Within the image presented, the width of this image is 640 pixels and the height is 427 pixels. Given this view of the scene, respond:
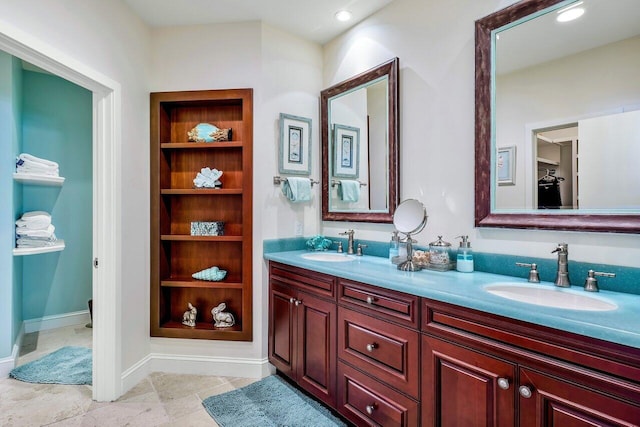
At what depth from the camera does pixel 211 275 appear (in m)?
2.54

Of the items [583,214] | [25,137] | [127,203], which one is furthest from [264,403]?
[25,137]

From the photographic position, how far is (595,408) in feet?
3.06

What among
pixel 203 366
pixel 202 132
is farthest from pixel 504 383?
pixel 202 132

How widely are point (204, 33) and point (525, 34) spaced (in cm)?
217

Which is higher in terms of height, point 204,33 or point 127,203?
point 204,33

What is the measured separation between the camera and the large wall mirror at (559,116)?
1.34 m

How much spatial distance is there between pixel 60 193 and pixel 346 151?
289 cm

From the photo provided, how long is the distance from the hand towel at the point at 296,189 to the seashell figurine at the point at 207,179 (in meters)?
0.52

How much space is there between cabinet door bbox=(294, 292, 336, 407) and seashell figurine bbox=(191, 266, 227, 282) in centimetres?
74

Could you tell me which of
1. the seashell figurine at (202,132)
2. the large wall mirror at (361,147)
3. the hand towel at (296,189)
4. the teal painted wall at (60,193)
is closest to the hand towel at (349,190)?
the large wall mirror at (361,147)

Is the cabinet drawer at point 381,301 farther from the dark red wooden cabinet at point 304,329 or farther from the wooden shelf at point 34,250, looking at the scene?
the wooden shelf at point 34,250

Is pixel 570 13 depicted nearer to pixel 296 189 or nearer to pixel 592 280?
pixel 592 280

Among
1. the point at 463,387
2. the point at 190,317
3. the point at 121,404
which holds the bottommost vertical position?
the point at 121,404

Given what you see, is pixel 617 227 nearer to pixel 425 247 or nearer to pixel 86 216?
pixel 425 247
